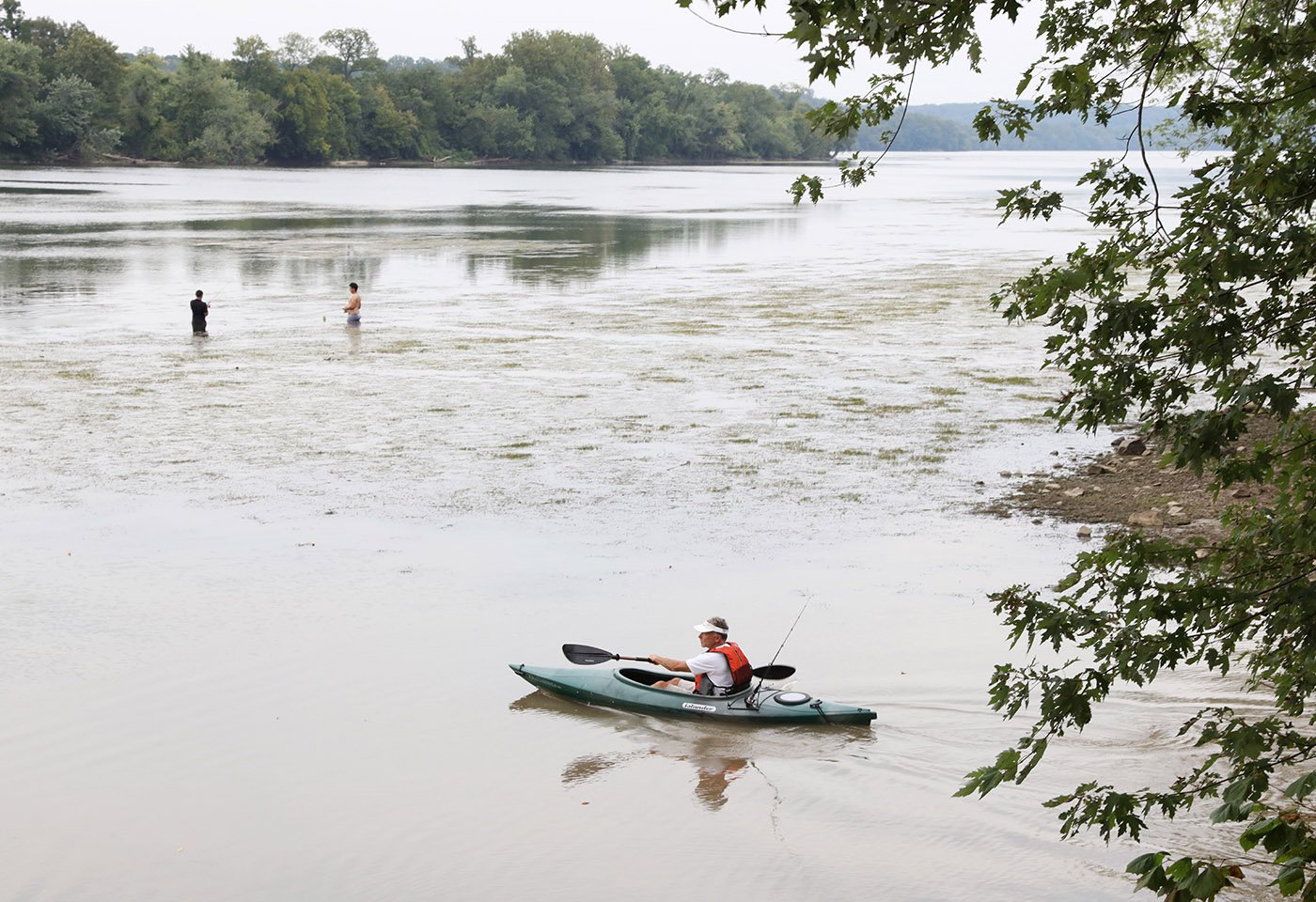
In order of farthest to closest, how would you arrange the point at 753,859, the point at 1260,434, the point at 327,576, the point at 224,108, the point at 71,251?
the point at 224,108 < the point at 71,251 < the point at 1260,434 < the point at 327,576 < the point at 753,859

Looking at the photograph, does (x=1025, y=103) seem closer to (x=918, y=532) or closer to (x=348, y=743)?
(x=348, y=743)

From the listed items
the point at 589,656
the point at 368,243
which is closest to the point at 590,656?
the point at 589,656

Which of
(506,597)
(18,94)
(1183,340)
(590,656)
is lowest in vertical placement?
(506,597)

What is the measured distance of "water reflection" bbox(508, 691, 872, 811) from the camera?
10531mm

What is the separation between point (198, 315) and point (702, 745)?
22.0 meters

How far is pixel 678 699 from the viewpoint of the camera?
1155 cm

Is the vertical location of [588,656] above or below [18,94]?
below

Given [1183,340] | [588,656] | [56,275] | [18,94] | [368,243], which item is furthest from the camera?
[18,94]

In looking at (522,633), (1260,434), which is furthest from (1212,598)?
(1260,434)

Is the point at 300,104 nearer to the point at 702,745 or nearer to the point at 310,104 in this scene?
the point at 310,104

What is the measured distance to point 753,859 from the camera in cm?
921

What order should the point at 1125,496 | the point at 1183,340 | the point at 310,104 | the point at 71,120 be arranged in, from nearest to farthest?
the point at 1183,340 < the point at 1125,496 < the point at 71,120 < the point at 310,104

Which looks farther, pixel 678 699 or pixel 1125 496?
pixel 1125 496

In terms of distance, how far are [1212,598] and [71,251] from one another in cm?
4794
